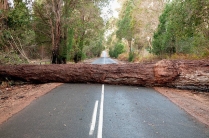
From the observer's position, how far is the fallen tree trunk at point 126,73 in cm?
1107

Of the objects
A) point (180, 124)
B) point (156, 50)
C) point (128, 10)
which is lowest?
point (180, 124)

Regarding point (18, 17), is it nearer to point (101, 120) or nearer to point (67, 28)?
point (67, 28)

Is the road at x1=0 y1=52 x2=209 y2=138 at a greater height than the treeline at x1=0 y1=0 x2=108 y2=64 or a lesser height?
lesser

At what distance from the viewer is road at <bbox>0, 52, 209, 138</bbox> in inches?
203

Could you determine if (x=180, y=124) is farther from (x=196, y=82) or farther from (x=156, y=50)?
(x=156, y=50)

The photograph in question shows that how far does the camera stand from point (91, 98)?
873cm

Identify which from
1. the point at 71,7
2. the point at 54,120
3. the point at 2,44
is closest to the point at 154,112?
the point at 54,120

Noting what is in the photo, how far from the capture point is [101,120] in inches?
238

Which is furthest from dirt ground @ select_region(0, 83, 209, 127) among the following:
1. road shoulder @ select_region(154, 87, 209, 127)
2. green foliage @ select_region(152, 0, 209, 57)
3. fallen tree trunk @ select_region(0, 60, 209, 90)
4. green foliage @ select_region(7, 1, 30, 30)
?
green foliage @ select_region(7, 1, 30, 30)

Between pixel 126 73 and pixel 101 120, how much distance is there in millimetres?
6418

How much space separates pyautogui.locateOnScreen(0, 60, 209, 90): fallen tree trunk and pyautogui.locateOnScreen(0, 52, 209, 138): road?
321cm

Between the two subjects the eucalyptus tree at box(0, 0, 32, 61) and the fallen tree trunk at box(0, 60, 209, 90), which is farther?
the eucalyptus tree at box(0, 0, 32, 61)

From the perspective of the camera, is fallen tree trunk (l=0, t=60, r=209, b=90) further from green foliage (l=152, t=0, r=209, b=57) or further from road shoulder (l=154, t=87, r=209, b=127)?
green foliage (l=152, t=0, r=209, b=57)

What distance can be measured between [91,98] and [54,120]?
2913mm
